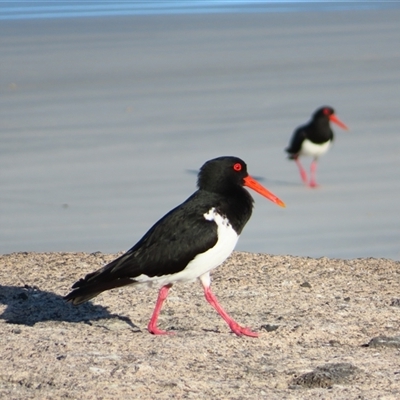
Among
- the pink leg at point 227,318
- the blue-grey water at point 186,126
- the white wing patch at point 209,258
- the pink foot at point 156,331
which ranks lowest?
the blue-grey water at point 186,126

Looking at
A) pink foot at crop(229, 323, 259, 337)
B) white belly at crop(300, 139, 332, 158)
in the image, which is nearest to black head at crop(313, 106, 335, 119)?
white belly at crop(300, 139, 332, 158)

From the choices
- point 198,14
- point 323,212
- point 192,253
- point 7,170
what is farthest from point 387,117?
point 198,14

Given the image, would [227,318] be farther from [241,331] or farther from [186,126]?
[186,126]

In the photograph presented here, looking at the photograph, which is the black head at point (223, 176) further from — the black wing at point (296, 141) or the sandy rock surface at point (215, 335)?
the black wing at point (296, 141)

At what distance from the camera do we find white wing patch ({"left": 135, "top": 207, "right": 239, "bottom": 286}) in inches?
195

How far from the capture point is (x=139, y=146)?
11.0m

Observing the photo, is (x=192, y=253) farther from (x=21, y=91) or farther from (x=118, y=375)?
(x=21, y=91)

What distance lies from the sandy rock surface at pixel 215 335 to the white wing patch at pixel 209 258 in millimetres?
277

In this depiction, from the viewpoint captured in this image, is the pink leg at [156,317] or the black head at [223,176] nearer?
the pink leg at [156,317]

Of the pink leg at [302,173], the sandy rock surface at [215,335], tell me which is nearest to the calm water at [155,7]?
the pink leg at [302,173]

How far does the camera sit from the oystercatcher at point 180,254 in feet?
16.2

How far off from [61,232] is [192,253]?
3277 millimetres

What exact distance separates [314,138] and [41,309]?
581 centimetres

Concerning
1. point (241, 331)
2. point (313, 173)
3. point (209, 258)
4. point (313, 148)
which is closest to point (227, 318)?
point (241, 331)
